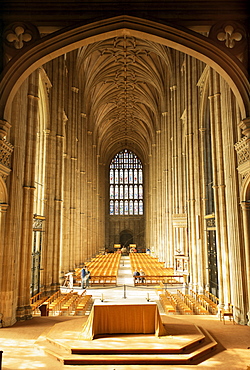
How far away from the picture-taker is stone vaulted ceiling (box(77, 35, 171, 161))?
24459 millimetres

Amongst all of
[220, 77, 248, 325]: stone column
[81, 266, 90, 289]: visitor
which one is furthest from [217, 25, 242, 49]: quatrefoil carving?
[81, 266, 90, 289]: visitor

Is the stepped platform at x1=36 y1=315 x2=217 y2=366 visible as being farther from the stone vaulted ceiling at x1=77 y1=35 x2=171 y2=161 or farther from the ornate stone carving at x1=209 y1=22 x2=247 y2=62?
the stone vaulted ceiling at x1=77 y1=35 x2=171 y2=161

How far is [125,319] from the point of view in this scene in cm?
673

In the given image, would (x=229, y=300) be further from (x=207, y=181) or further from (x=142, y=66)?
(x=142, y=66)

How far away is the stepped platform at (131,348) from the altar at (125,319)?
5.0 inches

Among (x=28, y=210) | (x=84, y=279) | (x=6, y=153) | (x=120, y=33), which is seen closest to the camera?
(x=120, y=33)

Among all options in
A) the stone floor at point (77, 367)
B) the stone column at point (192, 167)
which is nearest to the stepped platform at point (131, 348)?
the stone floor at point (77, 367)

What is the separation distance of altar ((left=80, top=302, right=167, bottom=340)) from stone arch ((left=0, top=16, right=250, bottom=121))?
15.5 feet

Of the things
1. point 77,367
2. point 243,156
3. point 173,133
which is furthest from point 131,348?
point 173,133

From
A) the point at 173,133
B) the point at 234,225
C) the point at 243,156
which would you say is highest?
the point at 173,133

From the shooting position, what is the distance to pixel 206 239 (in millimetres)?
13359

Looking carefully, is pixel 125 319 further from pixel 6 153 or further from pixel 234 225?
pixel 6 153

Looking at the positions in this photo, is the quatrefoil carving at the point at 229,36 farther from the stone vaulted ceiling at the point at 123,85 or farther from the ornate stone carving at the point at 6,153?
the stone vaulted ceiling at the point at 123,85

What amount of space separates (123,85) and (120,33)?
26155 mm
